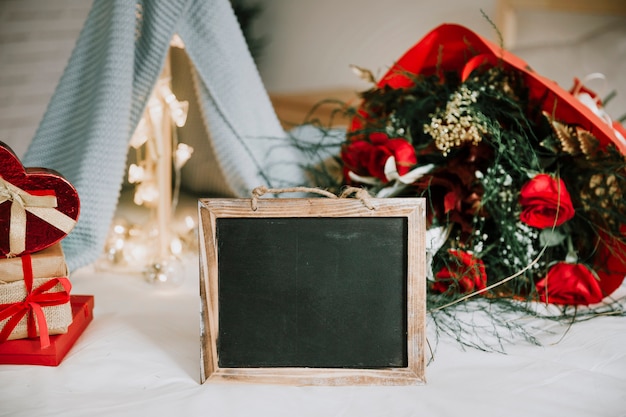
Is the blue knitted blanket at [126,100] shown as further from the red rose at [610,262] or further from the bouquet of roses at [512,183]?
the red rose at [610,262]

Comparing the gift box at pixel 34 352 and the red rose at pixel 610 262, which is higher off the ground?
the red rose at pixel 610 262

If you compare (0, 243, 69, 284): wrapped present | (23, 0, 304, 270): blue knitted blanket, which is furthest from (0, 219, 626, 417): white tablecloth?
(23, 0, 304, 270): blue knitted blanket

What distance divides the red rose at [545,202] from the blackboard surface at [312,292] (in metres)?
0.31

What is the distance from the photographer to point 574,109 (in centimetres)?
83

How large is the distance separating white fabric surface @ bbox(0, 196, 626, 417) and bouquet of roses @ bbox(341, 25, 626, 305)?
0.41 feet

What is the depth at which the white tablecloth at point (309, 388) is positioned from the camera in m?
0.54

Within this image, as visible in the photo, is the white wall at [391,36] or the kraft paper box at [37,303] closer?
the kraft paper box at [37,303]

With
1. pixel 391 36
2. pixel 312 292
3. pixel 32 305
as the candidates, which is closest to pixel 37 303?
pixel 32 305

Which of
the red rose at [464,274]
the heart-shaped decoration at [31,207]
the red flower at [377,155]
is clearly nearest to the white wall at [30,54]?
the heart-shaped decoration at [31,207]

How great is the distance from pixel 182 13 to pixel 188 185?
49 centimetres

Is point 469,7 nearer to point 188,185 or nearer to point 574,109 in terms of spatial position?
point 574,109

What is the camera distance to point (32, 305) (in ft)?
2.09

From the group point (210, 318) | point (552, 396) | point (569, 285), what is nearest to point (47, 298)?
point (210, 318)

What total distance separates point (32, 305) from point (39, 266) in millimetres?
51
